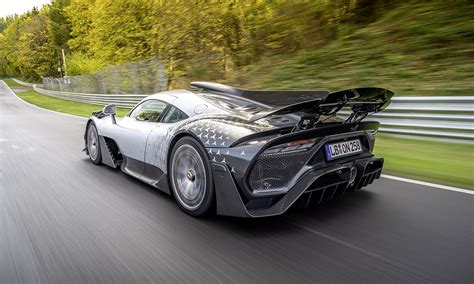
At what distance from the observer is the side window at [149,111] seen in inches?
153

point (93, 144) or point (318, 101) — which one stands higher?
point (318, 101)

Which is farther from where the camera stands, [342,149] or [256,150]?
[342,149]

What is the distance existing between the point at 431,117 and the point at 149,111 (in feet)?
14.8

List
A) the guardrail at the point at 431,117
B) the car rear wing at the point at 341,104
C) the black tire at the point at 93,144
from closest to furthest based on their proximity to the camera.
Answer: the car rear wing at the point at 341,104 < the black tire at the point at 93,144 < the guardrail at the point at 431,117

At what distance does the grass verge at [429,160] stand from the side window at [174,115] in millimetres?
2497

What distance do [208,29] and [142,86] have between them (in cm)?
449

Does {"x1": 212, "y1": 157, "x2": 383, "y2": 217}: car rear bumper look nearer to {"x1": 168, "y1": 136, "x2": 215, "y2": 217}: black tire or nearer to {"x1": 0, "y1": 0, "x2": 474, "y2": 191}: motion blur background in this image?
{"x1": 168, "y1": 136, "x2": 215, "y2": 217}: black tire

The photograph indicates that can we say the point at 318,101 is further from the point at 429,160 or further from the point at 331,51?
the point at 331,51

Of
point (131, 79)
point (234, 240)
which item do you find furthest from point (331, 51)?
point (131, 79)

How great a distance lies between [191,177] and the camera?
320 cm

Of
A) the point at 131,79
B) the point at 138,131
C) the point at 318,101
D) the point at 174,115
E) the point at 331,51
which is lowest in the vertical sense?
the point at 138,131

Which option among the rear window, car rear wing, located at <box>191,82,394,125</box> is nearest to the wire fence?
car rear wing, located at <box>191,82,394,125</box>

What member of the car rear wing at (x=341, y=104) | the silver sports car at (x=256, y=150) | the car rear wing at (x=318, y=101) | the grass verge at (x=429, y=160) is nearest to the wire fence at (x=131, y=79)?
the grass verge at (x=429, y=160)

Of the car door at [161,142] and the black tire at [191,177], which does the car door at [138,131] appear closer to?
the car door at [161,142]
